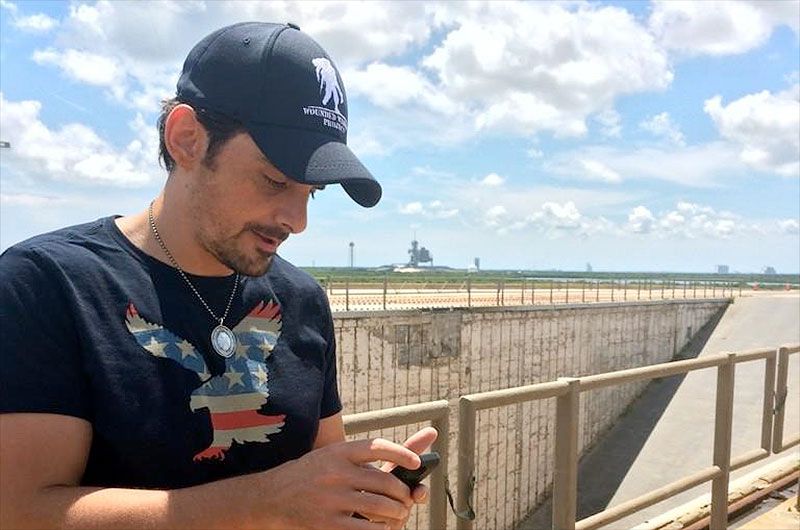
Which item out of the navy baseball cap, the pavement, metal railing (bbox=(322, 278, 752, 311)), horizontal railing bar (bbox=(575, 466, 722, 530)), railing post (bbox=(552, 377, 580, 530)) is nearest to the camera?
the navy baseball cap

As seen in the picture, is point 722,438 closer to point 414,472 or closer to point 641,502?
point 641,502

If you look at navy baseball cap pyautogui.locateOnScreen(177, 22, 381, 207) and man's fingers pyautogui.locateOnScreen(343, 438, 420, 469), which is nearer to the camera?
man's fingers pyautogui.locateOnScreen(343, 438, 420, 469)

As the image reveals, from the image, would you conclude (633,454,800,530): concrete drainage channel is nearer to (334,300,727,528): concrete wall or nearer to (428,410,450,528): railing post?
(428,410,450,528): railing post

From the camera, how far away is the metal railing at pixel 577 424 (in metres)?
2.43

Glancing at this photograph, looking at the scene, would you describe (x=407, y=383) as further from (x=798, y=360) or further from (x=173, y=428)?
(x=173, y=428)

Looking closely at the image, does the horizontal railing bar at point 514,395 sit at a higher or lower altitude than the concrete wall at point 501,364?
higher

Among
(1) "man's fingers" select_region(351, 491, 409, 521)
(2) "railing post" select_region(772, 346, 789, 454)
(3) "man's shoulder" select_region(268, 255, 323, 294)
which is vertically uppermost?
(3) "man's shoulder" select_region(268, 255, 323, 294)

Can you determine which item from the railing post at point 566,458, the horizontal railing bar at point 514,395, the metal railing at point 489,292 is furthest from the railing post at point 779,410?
the metal railing at point 489,292

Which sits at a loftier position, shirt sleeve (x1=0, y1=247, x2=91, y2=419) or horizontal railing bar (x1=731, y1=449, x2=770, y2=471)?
shirt sleeve (x1=0, y1=247, x2=91, y2=419)

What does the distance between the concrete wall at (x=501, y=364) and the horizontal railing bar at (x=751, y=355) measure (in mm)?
10388

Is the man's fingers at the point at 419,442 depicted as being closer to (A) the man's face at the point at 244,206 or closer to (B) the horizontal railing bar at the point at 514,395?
(A) the man's face at the point at 244,206

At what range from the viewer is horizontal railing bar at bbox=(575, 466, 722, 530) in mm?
2947

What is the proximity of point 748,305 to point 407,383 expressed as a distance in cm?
1920

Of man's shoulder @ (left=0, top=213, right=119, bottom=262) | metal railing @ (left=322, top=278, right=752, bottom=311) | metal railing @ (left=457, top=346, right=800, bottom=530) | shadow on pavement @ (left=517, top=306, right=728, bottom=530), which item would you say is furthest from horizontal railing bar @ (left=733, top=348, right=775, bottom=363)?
shadow on pavement @ (left=517, top=306, right=728, bottom=530)
